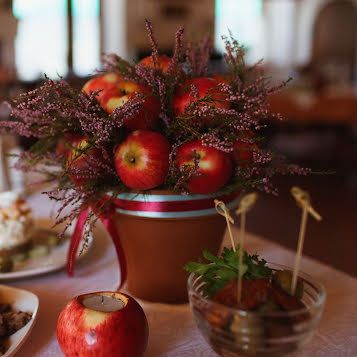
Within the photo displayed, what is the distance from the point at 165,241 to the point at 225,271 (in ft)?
0.52

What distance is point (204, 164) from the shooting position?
59 centimetres

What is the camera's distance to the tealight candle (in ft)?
1.67

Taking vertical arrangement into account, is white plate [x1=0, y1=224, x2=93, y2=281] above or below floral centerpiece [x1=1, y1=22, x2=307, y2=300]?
below

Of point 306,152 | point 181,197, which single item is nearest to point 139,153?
point 181,197

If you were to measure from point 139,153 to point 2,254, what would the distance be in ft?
1.35

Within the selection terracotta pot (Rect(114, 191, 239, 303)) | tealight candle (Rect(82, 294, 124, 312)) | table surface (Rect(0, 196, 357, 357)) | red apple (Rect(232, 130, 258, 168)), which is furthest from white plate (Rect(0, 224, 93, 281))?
red apple (Rect(232, 130, 258, 168))

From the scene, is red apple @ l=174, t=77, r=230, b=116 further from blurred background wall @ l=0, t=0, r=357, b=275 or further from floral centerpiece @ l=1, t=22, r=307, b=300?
blurred background wall @ l=0, t=0, r=357, b=275

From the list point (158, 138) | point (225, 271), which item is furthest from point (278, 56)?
point (225, 271)

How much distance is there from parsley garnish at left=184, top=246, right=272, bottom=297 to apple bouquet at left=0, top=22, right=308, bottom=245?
0.37 ft

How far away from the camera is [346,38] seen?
8016 mm

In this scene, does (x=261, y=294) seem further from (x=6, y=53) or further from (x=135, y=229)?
(x=6, y=53)

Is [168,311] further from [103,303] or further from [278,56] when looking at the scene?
[278,56]

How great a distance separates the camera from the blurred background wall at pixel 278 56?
2.96 metres

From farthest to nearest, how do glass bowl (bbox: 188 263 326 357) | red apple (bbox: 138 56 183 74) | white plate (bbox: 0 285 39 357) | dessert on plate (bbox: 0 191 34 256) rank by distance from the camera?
1. dessert on plate (bbox: 0 191 34 256)
2. red apple (bbox: 138 56 183 74)
3. white plate (bbox: 0 285 39 357)
4. glass bowl (bbox: 188 263 326 357)
